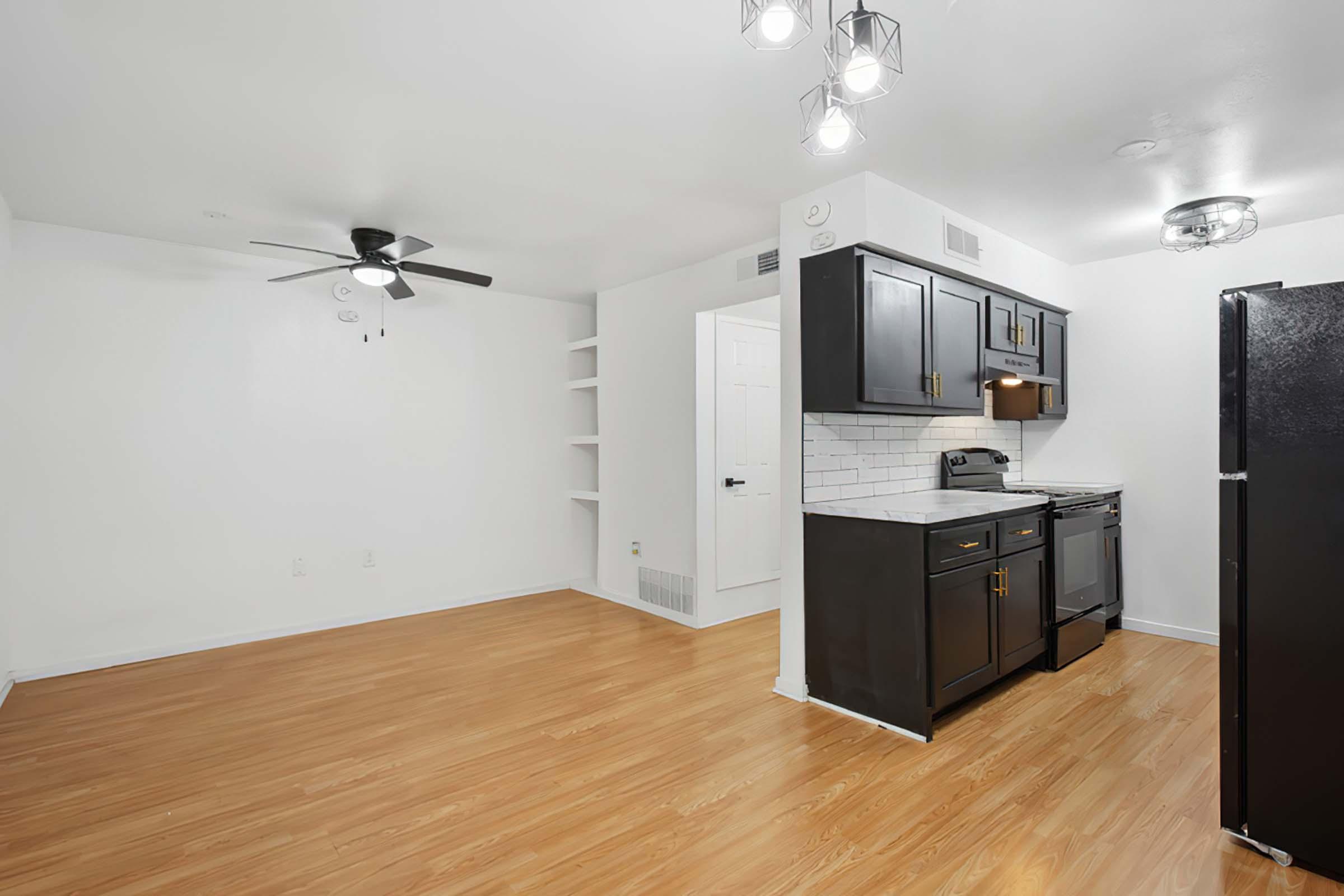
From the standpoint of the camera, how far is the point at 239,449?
15.0 ft

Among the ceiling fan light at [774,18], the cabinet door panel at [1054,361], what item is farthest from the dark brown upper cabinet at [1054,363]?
the ceiling fan light at [774,18]

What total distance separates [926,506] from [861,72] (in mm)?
2260

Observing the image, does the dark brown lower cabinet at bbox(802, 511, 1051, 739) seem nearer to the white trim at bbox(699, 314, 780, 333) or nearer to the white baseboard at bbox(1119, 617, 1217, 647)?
the white baseboard at bbox(1119, 617, 1217, 647)

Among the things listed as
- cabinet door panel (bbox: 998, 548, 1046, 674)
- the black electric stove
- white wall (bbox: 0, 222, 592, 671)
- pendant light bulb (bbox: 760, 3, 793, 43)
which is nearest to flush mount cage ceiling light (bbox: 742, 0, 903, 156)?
pendant light bulb (bbox: 760, 3, 793, 43)

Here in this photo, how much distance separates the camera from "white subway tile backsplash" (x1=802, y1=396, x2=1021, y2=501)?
351 cm

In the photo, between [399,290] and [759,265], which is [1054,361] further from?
[399,290]

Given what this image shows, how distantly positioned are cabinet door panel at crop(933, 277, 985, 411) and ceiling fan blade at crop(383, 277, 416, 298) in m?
3.20

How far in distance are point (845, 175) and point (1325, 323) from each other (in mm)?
1954

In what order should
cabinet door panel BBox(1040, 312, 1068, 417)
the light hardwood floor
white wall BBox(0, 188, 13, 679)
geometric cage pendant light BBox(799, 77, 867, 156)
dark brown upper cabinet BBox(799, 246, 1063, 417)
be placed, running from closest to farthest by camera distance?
geometric cage pendant light BBox(799, 77, 867, 156) → the light hardwood floor → dark brown upper cabinet BBox(799, 246, 1063, 417) → white wall BBox(0, 188, 13, 679) → cabinet door panel BBox(1040, 312, 1068, 417)

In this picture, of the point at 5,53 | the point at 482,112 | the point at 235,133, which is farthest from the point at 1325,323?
the point at 5,53

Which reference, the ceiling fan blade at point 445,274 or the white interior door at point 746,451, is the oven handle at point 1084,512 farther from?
the ceiling fan blade at point 445,274

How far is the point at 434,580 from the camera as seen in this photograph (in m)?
5.46

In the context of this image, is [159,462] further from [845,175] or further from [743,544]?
[845,175]

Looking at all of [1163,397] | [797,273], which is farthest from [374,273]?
[1163,397]
